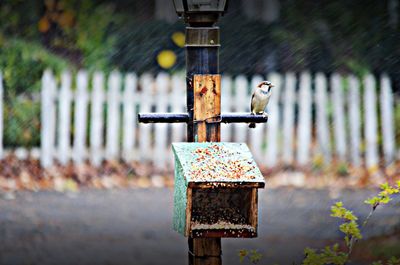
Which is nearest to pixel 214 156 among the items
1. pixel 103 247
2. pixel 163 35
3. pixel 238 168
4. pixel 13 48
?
pixel 238 168

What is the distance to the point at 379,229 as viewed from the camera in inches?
268

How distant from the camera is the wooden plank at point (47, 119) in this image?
9492mm

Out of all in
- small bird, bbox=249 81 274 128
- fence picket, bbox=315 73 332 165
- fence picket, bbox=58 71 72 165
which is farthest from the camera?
fence picket, bbox=315 73 332 165

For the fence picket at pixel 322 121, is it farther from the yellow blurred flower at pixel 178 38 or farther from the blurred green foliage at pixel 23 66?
the blurred green foliage at pixel 23 66

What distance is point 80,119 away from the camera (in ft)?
31.4

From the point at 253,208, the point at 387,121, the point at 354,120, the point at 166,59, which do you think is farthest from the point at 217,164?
the point at 166,59

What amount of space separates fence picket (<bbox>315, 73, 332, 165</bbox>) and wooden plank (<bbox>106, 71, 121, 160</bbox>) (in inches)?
88.5

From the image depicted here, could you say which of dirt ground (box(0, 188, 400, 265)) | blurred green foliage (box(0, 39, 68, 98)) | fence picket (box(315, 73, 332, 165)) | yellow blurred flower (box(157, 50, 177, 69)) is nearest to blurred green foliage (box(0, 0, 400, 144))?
yellow blurred flower (box(157, 50, 177, 69))

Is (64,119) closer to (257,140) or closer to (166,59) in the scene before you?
(166,59)

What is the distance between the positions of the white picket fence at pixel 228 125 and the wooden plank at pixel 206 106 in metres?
6.15

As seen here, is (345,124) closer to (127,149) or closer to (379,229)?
(127,149)

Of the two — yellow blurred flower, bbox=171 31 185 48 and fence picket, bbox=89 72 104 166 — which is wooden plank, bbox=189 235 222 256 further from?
yellow blurred flower, bbox=171 31 185 48

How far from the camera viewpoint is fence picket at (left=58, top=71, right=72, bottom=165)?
31.1 ft

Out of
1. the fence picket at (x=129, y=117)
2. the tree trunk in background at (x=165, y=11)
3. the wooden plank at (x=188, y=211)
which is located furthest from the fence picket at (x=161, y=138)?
the wooden plank at (x=188, y=211)
